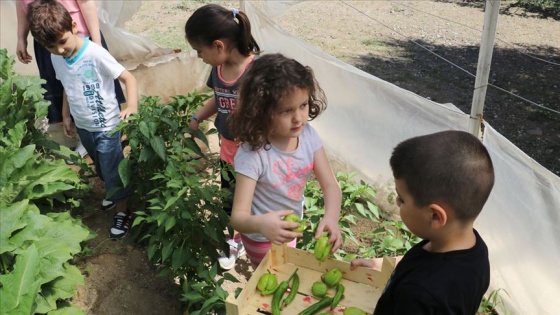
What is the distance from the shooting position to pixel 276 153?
2.20 metres

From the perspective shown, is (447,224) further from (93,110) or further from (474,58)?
(474,58)

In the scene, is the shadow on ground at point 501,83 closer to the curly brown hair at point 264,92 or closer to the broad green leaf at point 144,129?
the curly brown hair at point 264,92

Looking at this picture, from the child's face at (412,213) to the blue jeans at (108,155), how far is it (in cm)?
226

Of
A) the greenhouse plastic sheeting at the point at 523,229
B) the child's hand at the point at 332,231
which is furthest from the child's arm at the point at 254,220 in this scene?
the greenhouse plastic sheeting at the point at 523,229

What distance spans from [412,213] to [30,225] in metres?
2.06

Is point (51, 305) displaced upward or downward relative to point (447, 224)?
downward

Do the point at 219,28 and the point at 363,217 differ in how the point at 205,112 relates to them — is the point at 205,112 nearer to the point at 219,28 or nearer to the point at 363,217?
the point at 219,28

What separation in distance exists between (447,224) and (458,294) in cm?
18

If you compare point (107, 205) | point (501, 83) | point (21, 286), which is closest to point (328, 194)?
point (21, 286)

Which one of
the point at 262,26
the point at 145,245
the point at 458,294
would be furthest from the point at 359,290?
the point at 262,26

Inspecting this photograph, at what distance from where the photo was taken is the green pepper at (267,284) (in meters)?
1.99

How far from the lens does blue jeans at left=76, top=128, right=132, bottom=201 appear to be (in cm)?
335

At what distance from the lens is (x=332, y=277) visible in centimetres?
200

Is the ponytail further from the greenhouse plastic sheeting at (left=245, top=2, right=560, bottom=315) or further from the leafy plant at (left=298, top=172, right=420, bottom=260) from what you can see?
the greenhouse plastic sheeting at (left=245, top=2, right=560, bottom=315)
